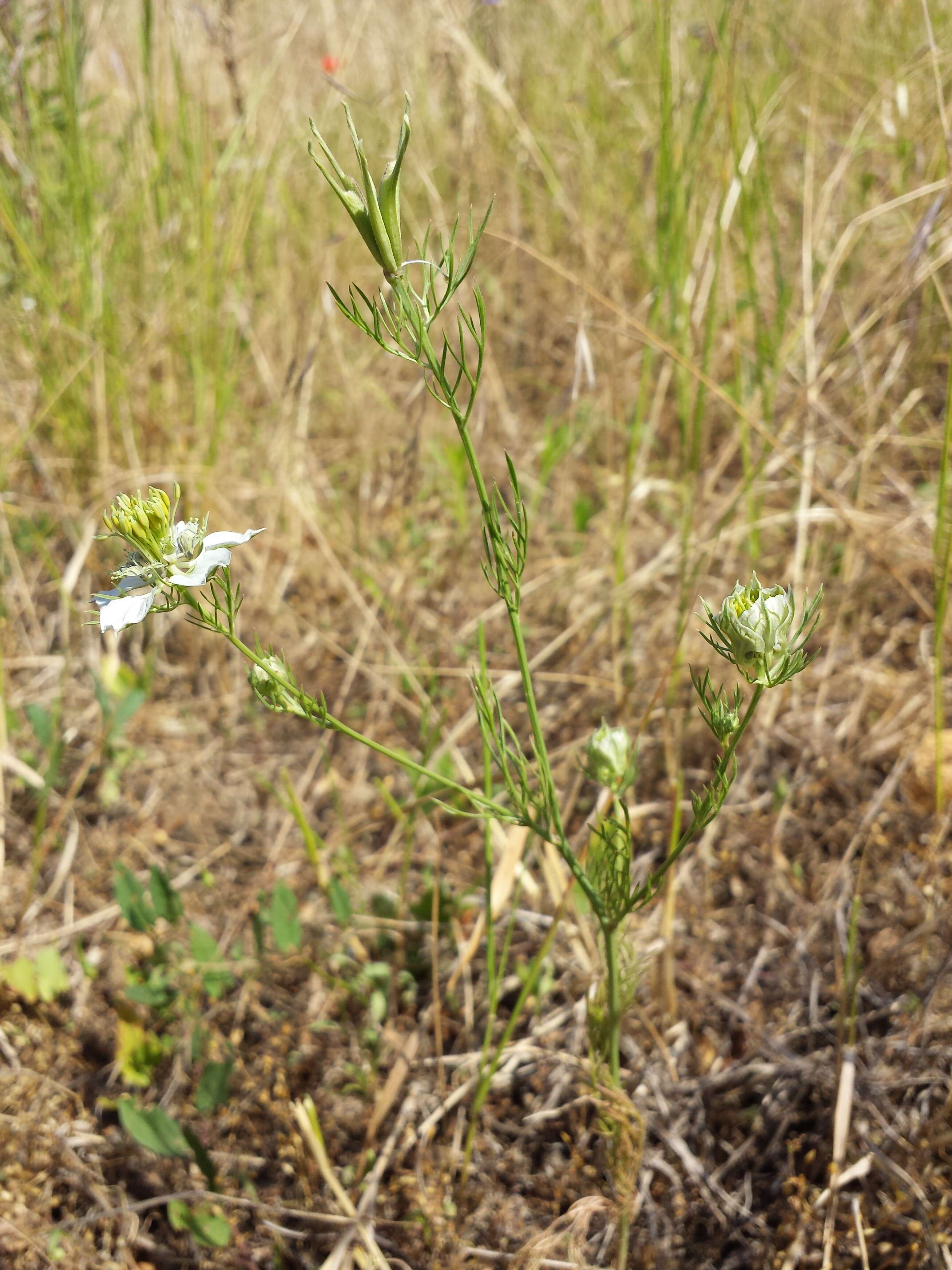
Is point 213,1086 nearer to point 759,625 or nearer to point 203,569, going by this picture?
point 203,569

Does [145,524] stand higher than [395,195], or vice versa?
[395,195]

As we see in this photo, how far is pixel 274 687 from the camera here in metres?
0.88

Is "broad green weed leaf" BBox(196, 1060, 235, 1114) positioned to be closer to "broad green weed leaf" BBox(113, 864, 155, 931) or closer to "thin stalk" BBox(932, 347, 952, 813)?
"broad green weed leaf" BBox(113, 864, 155, 931)

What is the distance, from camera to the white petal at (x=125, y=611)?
0.73m

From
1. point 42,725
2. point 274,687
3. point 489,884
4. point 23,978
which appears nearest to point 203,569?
point 274,687

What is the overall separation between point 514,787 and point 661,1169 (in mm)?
737

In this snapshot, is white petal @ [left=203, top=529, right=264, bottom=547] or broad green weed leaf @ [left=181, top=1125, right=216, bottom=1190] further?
broad green weed leaf @ [left=181, top=1125, right=216, bottom=1190]

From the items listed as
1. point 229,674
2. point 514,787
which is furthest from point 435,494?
point 514,787

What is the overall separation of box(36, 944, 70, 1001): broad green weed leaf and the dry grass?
0.11 ft

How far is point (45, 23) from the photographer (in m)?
1.98

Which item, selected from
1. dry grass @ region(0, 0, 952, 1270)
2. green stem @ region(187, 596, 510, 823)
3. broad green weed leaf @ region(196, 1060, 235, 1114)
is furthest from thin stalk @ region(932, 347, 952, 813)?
broad green weed leaf @ region(196, 1060, 235, 1114)

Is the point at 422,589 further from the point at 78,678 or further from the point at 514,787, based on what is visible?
the point at 514,787

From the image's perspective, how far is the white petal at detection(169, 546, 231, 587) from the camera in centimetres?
76

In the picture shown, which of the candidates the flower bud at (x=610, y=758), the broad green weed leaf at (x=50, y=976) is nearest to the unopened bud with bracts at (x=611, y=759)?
the flower bud at (x=610, y=758)
